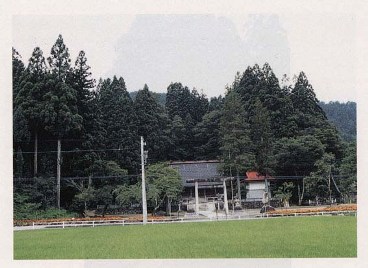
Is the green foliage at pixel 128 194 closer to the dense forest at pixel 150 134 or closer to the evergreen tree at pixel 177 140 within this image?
the dense forest at pixel 150 134

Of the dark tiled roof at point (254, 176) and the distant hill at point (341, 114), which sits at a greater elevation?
the distant hill at point (341, 114)

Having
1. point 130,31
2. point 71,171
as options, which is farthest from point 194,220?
point 130,31

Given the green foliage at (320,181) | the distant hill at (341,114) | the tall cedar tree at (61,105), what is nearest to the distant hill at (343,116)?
the distant hill at (341,114)

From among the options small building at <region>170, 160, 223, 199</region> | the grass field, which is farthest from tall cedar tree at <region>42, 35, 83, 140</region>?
small building at <region>170, 160, 223, 199</region>

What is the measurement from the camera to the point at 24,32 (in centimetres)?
1077

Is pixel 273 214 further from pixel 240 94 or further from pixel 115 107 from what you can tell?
pixel 115 107

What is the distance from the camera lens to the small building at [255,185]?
37.2 feet

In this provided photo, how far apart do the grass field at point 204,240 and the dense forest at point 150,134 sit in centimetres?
50

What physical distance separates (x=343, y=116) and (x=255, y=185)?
5.61ft

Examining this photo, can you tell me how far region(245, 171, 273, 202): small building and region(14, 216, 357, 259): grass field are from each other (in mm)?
392

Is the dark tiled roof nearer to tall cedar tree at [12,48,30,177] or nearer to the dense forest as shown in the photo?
the dense forest

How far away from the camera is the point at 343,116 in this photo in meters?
10.8

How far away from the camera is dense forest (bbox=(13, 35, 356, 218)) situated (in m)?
11.2

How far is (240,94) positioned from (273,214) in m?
1.86
